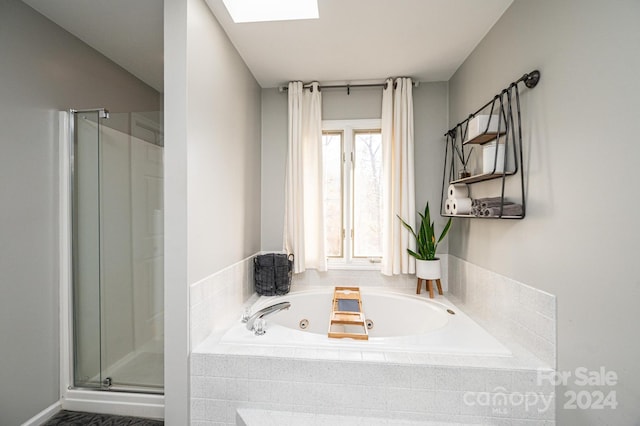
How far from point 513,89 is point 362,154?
4.00ft

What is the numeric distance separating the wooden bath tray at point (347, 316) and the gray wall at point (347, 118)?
30.0 inches

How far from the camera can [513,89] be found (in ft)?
4.74

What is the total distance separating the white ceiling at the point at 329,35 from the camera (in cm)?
153

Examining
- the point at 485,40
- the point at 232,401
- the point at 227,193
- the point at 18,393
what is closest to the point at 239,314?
the point at 232,401

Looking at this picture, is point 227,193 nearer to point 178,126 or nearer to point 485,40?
point 178,126

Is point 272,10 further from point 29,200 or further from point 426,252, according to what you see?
point 426,252

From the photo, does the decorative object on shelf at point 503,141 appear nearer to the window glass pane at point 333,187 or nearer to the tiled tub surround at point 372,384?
the tiled tub surround at point 372,384

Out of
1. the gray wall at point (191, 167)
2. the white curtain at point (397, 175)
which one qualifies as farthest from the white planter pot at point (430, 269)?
the gray wall at point (191, 167)

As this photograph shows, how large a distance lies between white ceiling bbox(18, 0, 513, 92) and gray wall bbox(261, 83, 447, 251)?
18cm

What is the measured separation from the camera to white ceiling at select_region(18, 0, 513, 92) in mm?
1533

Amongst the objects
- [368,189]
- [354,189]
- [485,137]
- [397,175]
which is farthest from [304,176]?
[485,137]

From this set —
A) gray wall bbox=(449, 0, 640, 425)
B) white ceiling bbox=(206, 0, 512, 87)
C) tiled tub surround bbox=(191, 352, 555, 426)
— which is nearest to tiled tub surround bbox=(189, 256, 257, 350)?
tiled tub surround bbox=(191, 352, 555, 426)

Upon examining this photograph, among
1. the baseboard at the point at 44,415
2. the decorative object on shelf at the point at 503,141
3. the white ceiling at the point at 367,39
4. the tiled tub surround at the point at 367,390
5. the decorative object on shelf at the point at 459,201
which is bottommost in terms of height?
the baseboard at the point at 44,415

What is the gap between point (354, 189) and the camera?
97.3 inches
